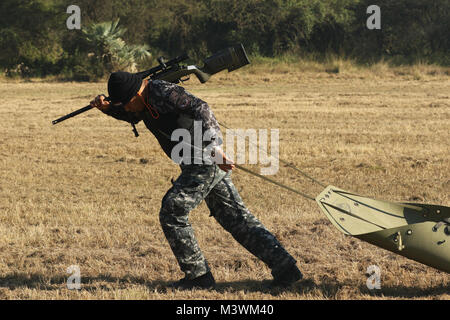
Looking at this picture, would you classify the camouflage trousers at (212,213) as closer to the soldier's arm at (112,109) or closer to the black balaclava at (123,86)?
the soldier's arm at (112,109)

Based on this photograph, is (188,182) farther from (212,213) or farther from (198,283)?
(198,283)

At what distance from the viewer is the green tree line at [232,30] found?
91.5 feet

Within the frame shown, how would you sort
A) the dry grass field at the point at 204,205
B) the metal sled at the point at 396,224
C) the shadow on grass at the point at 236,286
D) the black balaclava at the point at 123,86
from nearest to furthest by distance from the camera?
the metal sled at the point at 396,224 → the black balaclava at the point at 123,86 → the shadow on grass at the point at 236,286 → the dry grass field at the point at 204,205

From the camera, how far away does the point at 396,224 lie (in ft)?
15.1

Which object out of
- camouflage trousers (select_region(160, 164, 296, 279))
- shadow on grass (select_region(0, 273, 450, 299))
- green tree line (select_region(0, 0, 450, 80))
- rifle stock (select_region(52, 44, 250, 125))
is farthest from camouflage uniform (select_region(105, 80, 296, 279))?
green tree line (select_region(0, 0, 450, 80))

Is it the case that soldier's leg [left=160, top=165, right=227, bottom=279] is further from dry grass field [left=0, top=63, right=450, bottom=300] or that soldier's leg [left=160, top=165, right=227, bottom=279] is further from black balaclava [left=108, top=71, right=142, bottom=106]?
black balaclava [left=108, top=71, right=142, bottom=106]

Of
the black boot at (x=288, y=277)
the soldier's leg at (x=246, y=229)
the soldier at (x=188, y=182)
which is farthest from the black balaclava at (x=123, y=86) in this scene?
the black boot at (x=288, y=277)

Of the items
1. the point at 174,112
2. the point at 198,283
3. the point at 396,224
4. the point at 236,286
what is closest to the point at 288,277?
the point at 236,286

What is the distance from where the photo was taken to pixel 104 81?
25031 millimetres

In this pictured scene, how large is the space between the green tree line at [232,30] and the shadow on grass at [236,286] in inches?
881

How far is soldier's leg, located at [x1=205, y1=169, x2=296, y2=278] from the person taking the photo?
4582 millimetres

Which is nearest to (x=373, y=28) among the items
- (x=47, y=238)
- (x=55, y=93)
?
(x=55, y=93)

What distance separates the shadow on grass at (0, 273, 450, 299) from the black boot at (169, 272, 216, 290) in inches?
2.7

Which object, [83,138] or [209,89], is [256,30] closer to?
[209,89]
